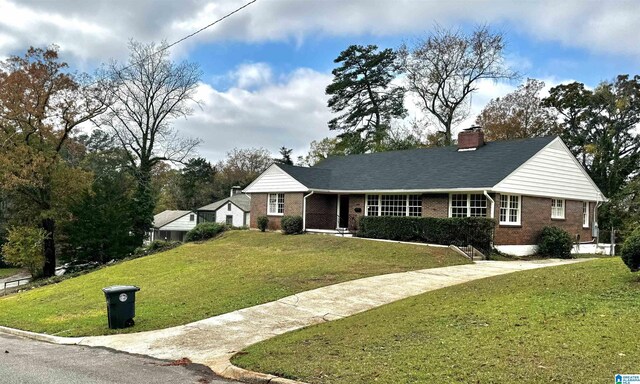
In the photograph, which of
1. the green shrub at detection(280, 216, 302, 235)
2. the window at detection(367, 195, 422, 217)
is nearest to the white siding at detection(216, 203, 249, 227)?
the green shrub at detection(280, 216, 302, 235)

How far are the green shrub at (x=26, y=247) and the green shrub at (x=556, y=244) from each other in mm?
32964

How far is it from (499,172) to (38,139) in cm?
3088

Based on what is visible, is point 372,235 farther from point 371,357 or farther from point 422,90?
point 422,90

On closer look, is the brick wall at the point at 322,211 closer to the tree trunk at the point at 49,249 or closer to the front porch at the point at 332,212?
the front porch at the point at 332,212

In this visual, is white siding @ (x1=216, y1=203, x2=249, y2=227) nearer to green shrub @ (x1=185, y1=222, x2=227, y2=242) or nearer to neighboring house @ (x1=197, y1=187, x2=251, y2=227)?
neighboring house @ (x1=197, y1=187, x2=251, y2=227)

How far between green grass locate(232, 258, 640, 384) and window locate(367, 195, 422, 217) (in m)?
15.1

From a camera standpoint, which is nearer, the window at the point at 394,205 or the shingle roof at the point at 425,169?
the shingle roof at the point at 425,169

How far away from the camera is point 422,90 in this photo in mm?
46281

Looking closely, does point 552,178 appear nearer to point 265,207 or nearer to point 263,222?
point 263,222

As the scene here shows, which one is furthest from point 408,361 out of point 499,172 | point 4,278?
point 4,278

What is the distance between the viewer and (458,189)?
2305 centimetres

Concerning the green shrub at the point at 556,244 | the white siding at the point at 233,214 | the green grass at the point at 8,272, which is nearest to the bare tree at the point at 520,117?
the green shrub at the point at 556,244

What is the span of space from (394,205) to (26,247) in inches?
1042

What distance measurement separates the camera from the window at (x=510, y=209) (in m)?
22.8
